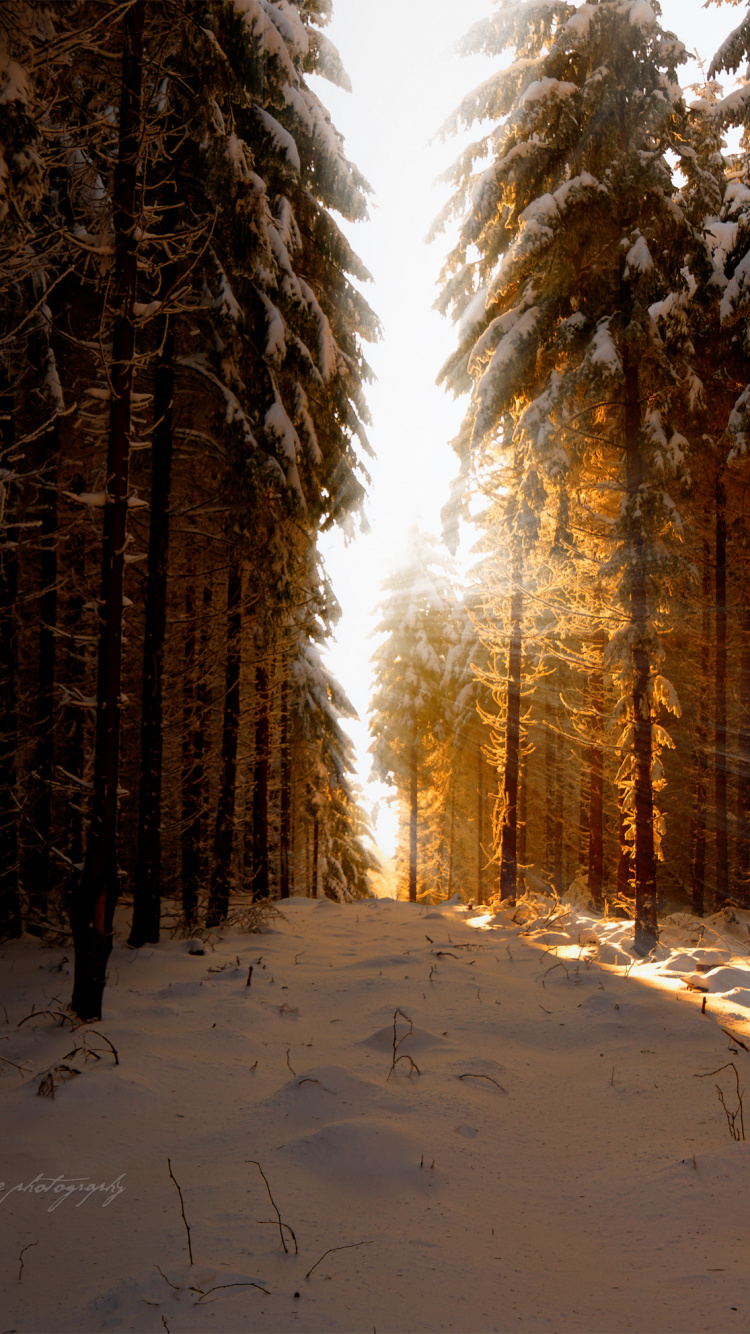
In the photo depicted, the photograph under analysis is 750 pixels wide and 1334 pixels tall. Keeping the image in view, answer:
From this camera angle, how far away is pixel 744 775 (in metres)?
14.2

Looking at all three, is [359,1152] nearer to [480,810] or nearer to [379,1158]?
[379,1158]

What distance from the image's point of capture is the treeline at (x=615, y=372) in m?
9.42

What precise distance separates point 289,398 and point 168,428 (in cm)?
199

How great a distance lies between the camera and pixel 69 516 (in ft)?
34.0

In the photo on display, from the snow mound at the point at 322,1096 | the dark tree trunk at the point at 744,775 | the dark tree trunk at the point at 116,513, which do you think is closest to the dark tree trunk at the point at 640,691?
the dark tree trunk at the point at 744,775

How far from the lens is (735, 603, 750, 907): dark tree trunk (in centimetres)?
1372

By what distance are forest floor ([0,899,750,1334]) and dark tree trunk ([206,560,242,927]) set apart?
3.47 m

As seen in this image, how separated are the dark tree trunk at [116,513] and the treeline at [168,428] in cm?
2

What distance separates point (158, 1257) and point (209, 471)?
11.0 metres

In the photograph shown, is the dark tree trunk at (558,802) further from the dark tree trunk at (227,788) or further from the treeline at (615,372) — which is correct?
the dark tree trunk at (227,788)

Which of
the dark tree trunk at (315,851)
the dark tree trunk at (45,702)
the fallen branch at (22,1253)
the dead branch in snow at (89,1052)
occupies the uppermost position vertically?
the dark tree trunk at (45,702)

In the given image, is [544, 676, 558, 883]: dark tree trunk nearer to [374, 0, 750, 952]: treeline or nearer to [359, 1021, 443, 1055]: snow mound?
[374, 0, 750, 952]: treeline

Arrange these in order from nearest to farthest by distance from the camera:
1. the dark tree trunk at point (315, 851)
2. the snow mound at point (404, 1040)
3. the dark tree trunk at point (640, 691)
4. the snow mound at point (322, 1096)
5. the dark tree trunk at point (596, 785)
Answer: the snow mound at point (322, 1096) → the snow mound at point (404, 1040) → the dark tree trunk at point (640, 691) → the dark tree trunk at point (596, 785) → the dark tree trunk at point (315, 851)

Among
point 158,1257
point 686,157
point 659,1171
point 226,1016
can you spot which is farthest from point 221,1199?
point 686,157
